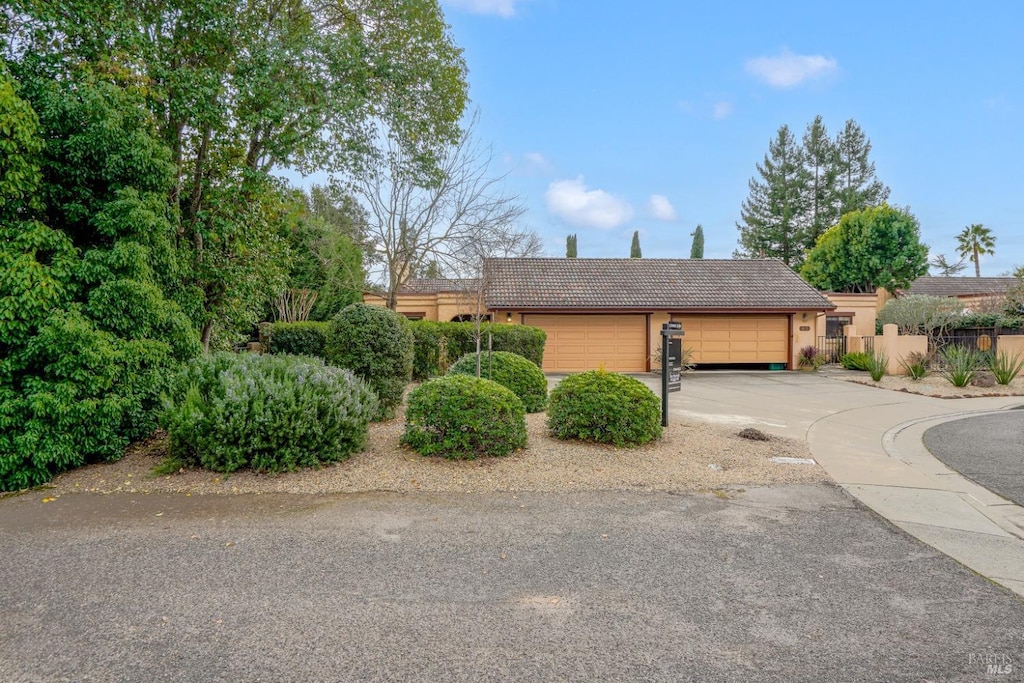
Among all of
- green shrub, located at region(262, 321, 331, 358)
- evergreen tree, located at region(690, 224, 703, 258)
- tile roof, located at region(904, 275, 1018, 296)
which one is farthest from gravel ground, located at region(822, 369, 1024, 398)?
evergreen tree, located at region(690, 224, 703, 258)

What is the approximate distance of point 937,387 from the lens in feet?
43.6

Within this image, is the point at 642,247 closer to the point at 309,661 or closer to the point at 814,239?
the point at 814,239

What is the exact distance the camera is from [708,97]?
12.8 m

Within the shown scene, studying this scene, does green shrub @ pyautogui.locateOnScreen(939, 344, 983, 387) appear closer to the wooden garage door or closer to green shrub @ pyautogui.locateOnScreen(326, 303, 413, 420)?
the wooden garage door

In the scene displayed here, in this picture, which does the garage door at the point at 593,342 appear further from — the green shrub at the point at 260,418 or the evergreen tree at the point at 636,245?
the evergreen tree at the point at 636,245

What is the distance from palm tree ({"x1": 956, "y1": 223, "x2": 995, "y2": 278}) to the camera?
4031 centimetres

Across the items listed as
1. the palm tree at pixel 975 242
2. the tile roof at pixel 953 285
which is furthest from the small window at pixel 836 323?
the palm tree at pixel 975 242

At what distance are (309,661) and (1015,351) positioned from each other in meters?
21.0

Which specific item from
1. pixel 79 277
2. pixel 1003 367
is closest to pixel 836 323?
pixel 1003 367

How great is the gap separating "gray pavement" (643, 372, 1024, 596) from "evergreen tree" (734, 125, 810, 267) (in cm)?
2668

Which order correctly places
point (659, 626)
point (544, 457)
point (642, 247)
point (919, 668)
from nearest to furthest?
point (919, 668)
point (659, 626)
point (544, 457)
point (642, 247)

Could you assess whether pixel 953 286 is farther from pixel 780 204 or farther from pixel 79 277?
pixel 79 277

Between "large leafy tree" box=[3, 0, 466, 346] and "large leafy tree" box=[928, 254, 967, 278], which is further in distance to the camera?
"large leafy tree" box=[928, 254, 967, 278]

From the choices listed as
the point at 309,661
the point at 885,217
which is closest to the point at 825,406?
the point at 309,661
